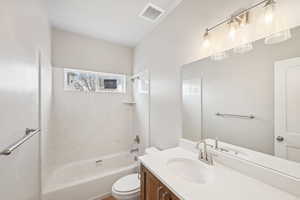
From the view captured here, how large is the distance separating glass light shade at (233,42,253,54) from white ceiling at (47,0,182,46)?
1.05m

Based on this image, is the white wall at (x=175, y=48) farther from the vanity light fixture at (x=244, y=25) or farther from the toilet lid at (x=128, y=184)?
the toilet lid at (x=128, y=184)

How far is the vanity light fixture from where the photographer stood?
0.79m

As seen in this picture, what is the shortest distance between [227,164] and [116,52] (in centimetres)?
271

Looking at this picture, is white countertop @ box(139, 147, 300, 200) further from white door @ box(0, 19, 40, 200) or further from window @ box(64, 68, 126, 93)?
window @ box(64, 68, 126, 93)

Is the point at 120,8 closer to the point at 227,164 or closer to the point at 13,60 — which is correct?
the point at 13,60

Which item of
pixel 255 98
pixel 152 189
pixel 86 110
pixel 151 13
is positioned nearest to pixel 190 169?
pixel 152 189

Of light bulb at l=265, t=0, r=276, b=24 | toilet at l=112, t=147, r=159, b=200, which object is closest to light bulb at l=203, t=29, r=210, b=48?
light bulb at l=265, t=0, r=276, b=24

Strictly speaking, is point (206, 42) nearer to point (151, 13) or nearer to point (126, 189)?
point (151, 13)

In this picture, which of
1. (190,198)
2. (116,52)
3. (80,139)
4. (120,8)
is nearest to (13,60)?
(190,198)

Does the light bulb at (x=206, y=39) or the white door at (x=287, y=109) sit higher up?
the light bulb at (x=206, y=39)

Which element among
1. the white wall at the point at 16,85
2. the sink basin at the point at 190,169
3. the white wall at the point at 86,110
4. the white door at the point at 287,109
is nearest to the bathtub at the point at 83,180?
the white wall at the point at 86,110

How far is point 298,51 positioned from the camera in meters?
0.72

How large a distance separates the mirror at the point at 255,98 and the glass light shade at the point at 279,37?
0.02 m

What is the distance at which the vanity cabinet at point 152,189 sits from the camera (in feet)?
2.72
